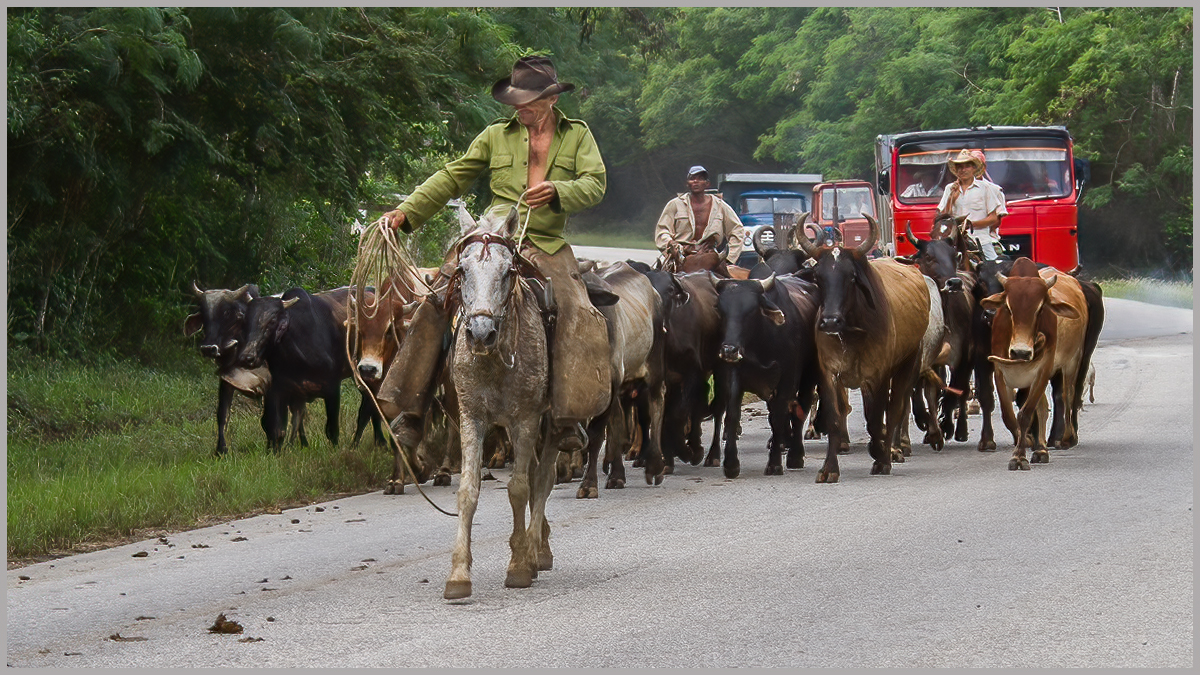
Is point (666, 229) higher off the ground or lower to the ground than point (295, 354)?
higher

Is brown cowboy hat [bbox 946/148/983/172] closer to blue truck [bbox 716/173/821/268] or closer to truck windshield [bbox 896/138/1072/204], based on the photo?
truck windshield [bbox 896/138/1072/204]

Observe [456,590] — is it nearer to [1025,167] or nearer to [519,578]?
[519,578]

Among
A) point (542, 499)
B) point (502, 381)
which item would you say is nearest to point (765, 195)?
point (542, 499)

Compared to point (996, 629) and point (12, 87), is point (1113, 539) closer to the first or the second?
point (996, 629)

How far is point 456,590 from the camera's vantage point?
7.95m

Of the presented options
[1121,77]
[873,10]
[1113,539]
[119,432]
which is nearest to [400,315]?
[119,432]

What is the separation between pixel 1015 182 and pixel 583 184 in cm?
1699

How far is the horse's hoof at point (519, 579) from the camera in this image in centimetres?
830

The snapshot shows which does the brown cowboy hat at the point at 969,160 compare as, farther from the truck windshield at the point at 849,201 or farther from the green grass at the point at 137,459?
the truck windshield at the point at 849,201

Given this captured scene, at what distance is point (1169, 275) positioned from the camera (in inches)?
1805

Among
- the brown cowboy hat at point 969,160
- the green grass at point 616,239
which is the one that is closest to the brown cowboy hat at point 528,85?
the brown cowboy hat at point 969,160

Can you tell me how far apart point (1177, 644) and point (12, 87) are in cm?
1087

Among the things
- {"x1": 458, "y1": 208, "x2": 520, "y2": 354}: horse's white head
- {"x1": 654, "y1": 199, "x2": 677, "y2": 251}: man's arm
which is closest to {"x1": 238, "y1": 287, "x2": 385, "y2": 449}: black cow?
{"x1": 654, "y1": 199, "x2": 677, "y2": 251}: man's arm

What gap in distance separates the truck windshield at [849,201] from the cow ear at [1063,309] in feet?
90.4
